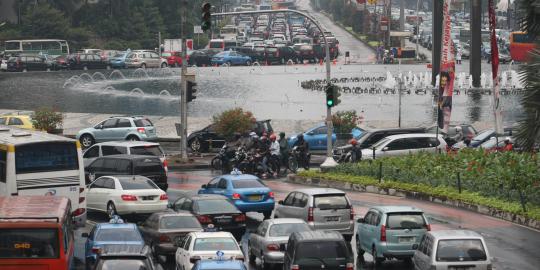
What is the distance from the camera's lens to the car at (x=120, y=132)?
51375 mm

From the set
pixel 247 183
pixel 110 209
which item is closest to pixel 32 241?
pixel 110 209

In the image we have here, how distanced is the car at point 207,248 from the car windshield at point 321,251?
1382mm

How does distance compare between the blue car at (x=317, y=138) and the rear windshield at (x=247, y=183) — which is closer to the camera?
Result: the rear windshield at (x=247, y=183)

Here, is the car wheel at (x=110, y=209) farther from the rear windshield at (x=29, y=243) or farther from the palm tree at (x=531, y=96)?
the palm tree at (x=531, y=96)

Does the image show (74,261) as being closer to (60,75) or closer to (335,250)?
(335,250)

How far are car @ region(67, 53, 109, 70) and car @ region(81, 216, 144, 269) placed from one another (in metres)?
80.6

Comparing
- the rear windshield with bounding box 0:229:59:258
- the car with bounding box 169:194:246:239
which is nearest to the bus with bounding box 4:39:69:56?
the car with bounding box 169:194:246:239

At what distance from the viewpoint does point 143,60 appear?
10638 cm

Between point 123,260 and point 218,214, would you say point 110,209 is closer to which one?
point 218,214

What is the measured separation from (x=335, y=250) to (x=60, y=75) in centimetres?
7847

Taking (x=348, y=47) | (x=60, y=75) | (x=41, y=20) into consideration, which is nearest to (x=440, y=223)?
(x=60, y=75)

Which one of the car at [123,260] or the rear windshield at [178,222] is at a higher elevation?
the car at [123,260]

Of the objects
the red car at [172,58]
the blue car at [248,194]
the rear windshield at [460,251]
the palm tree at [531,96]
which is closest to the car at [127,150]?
the blue car at [248,194]

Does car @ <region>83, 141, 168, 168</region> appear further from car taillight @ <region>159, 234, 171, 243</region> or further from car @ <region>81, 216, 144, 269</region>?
car @ <region>81, 216, 144, 269</region>
